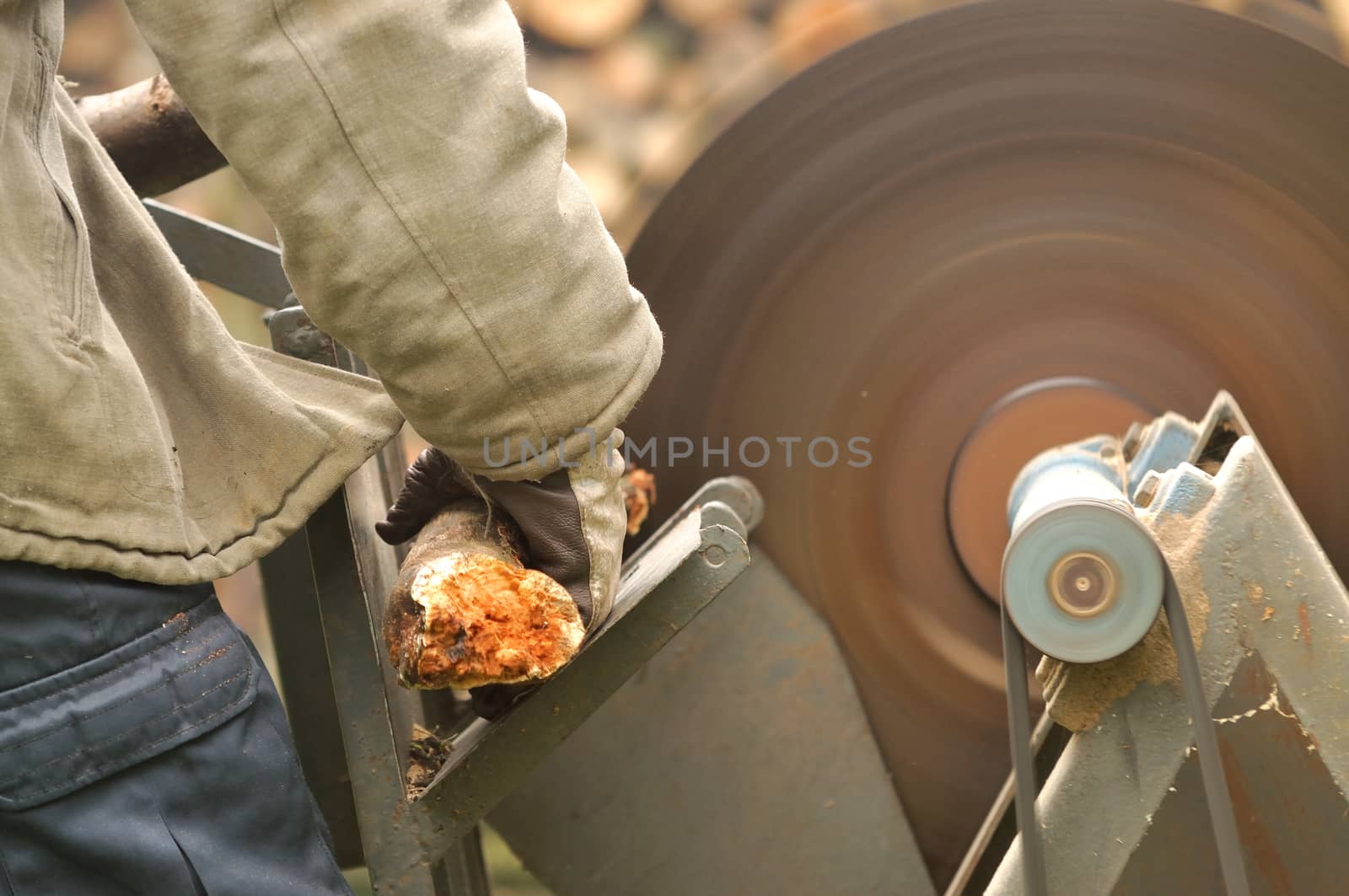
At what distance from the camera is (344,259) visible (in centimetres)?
60

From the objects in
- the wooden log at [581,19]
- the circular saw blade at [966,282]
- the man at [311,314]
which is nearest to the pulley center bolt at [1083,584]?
the man at [311,314]

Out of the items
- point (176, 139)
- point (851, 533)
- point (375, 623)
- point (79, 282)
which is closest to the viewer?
point (79, 282)

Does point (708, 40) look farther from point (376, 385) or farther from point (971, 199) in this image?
point (376, 385)

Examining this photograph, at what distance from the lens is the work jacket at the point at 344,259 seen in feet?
1.84

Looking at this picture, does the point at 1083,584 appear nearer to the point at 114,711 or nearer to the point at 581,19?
the point at 114,711

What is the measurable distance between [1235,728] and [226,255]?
1050 mm

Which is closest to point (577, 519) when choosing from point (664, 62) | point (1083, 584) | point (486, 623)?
point (486, 623)

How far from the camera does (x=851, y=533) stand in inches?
56.4

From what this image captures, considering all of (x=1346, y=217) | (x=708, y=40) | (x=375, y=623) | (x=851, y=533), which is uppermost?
(x=1346, y=217)

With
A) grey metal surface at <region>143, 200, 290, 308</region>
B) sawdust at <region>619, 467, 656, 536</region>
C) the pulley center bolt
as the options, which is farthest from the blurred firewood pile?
the pulley center bolt

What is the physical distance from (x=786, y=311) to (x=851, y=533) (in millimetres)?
324

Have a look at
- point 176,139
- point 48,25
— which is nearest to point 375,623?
point 48,25

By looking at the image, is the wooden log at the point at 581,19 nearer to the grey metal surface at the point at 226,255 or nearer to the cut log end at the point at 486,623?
the grey metal surface at the point at 226,255

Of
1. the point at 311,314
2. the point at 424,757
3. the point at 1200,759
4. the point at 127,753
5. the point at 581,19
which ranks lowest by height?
the point at 127,753
